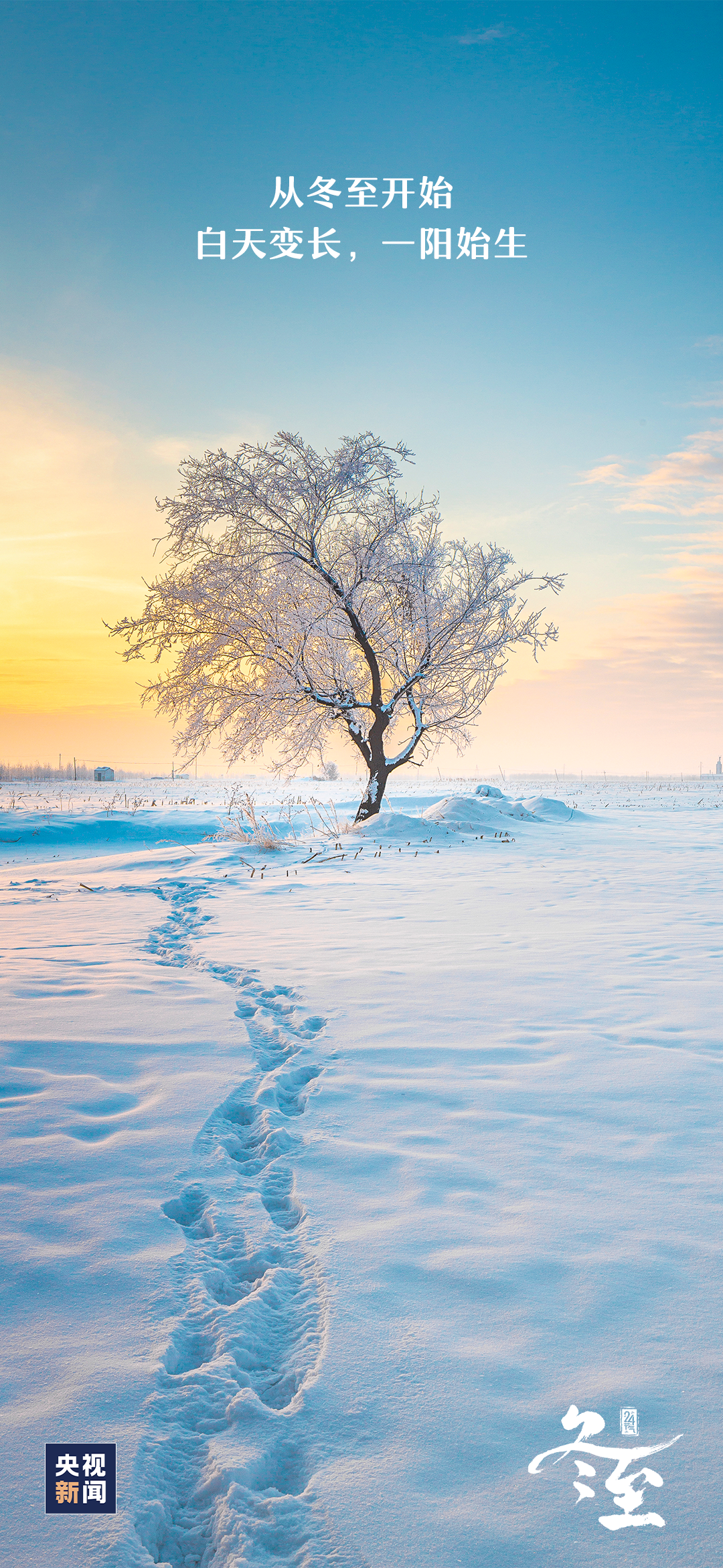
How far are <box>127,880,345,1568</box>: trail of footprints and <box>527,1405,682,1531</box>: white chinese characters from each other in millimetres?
557

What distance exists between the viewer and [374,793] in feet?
52.0

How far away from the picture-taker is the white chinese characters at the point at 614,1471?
1.73 metres

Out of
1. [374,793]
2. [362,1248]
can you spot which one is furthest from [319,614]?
[362,1248]

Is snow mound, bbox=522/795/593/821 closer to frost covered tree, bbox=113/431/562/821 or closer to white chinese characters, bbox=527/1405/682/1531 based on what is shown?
frost covered tree, bbox=113/431/562/821

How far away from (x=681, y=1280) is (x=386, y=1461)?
1.07 meters

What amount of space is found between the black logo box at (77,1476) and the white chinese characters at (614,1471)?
92cm

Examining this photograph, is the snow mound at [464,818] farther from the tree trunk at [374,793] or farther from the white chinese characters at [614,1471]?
the white chinese characters at [614,1471]

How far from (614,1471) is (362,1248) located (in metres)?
0.92

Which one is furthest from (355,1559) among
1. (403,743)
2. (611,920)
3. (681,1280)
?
(403,743)

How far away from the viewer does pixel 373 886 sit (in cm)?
943

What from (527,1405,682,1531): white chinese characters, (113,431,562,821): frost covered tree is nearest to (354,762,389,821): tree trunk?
(113,431,562,821): frost covered tree

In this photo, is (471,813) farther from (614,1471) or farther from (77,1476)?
(77,1476)

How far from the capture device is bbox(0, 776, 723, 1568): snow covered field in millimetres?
1738

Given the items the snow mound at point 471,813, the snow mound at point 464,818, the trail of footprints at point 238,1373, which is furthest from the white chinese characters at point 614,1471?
the snow mound at point 471,813
